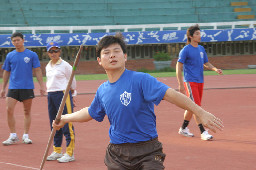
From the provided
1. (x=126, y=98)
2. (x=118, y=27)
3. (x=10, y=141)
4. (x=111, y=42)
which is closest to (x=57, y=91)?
(x=10, y=141)

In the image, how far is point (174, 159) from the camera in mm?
7922

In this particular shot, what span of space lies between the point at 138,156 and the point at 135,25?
106 feet

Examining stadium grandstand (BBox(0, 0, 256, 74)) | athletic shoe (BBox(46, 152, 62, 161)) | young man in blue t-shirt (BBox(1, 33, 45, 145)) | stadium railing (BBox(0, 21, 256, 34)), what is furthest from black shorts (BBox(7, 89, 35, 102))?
stadium railing (BBox(0, 21, 256, 34))

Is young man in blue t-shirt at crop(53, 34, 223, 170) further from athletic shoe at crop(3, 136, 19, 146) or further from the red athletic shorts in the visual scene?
athletic shoe at crop(3, 136, 19, 146)

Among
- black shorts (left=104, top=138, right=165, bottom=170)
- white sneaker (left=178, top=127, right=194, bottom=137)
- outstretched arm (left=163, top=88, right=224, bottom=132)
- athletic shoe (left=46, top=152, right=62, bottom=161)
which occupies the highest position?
outstretched arm (left=163, top=88, right=224, bottom=132)

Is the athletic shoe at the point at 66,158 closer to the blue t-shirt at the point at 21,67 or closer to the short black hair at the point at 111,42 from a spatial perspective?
the blue t-shirt at the point at 21,67

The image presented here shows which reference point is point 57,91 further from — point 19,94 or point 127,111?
point 127,111

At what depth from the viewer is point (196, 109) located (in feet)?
12.8

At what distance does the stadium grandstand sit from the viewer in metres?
34.7

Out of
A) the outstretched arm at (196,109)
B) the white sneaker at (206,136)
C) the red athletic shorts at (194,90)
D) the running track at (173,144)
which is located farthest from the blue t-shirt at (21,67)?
the outstretched arm at (196,109)

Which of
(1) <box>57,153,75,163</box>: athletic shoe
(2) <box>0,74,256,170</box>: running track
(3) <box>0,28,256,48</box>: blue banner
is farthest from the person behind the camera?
(3) <box>0,28,256,48</box>: blue banner

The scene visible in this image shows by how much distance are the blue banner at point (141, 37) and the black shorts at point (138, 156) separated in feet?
92.1

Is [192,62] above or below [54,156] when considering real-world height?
above

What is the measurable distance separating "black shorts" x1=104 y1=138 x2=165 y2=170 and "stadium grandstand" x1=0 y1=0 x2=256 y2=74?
94.7ft
